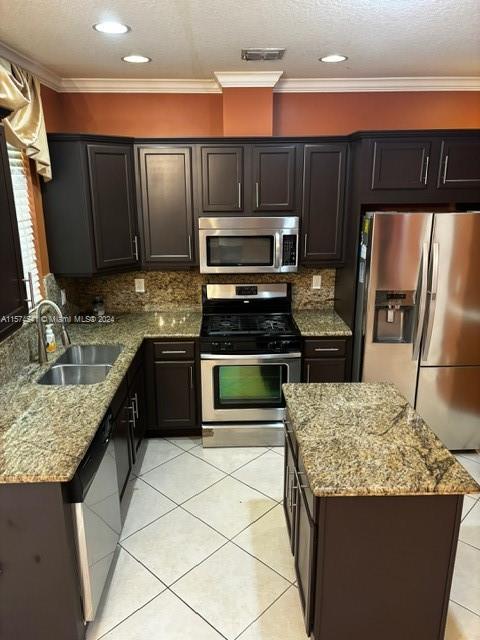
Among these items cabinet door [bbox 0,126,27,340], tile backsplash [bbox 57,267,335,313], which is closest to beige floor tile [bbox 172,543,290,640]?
cabinet door [bbox 0,126,27,340]

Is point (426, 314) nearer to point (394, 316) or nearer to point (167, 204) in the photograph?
point (394, 316)

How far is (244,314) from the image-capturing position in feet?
12.4

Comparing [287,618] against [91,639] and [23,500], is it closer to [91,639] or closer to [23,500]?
[91,639]

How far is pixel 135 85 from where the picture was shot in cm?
334

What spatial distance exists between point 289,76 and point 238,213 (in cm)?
104

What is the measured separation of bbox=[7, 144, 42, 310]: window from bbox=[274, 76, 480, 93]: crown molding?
1.95 m

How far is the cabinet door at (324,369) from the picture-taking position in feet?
10.9

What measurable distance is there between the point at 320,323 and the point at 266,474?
1.21m

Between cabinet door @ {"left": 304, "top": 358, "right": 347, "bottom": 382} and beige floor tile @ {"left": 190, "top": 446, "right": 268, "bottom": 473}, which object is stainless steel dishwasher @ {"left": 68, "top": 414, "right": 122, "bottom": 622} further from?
cabinet door @ {"left": 304, "top": 358, "right": 347, "bottom": 382}

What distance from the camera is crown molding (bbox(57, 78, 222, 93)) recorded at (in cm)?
327

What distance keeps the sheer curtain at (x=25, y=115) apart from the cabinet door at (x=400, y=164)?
7.19 feet

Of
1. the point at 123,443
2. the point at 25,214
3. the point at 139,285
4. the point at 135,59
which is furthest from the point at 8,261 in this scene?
the point at 139,285

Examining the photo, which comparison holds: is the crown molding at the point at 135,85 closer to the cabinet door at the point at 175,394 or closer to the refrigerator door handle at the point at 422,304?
the refrigerator door handle at the point at 422,304

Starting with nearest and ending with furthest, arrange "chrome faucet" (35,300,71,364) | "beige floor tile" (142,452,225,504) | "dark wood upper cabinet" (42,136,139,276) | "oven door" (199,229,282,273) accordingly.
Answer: "chrome faucet" (35,300,71,364) < "beige floor tile" (142,452,225,504) < "dark wood upper cabinet" (42,136,139,276) < "oven door" (199,229,282,273)
